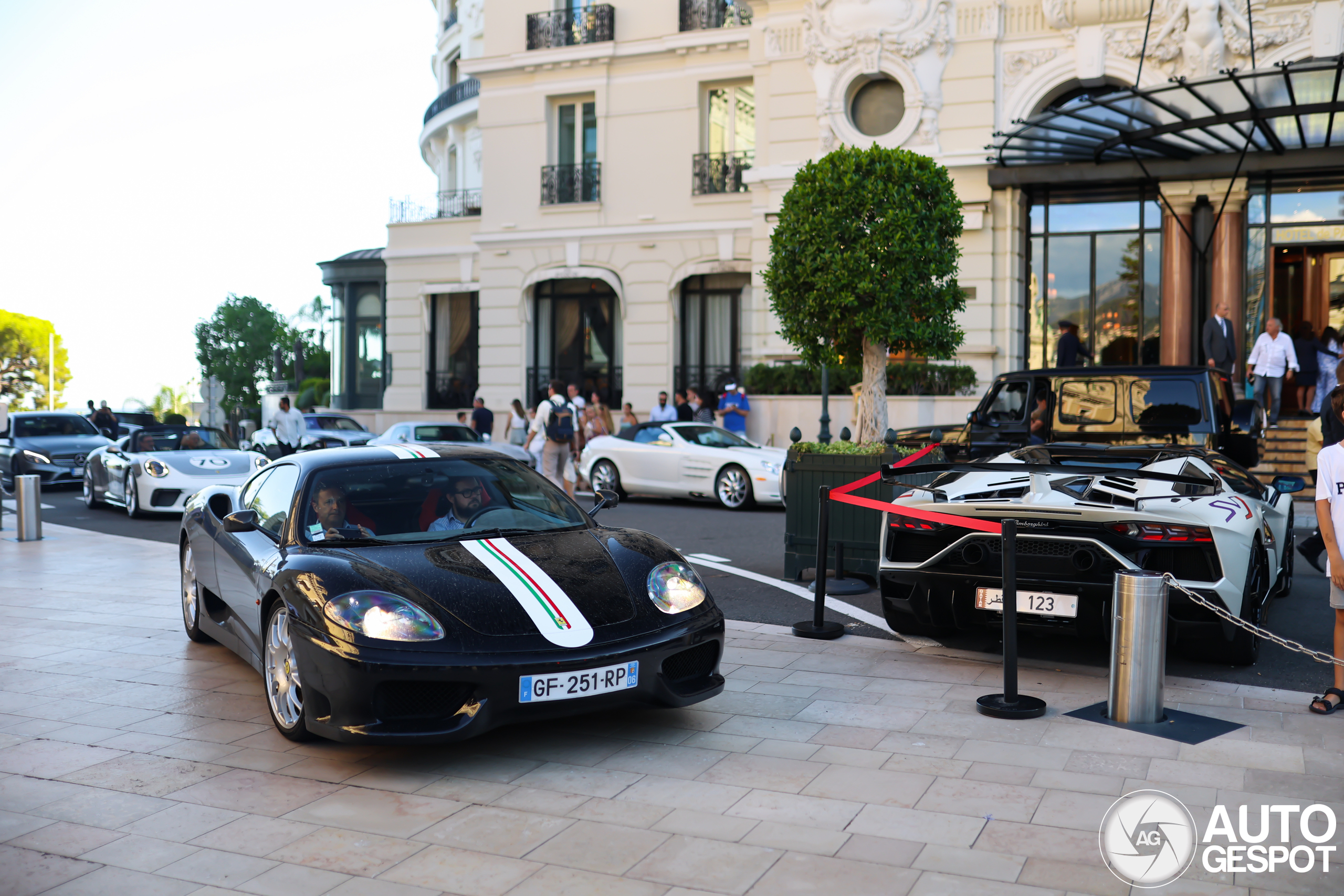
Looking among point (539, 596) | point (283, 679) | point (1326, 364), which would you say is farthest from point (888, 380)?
point (283, 679)

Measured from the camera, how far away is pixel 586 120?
27.3m

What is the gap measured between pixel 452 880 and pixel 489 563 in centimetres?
170

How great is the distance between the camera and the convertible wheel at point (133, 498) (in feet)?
50.4

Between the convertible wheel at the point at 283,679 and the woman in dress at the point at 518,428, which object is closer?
the convertible wheel at the point at 283,679

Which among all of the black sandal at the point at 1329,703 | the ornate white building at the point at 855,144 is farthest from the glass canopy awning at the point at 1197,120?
the black sandal at the point at 1329,703

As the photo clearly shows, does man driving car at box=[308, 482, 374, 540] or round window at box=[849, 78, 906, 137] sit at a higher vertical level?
round window at box=[849, 78, 906, 137]

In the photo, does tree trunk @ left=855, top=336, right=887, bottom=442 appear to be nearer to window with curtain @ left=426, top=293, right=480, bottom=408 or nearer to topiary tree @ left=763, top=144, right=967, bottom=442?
topiary tree @ left=763, top=144, right=967, bottom=442

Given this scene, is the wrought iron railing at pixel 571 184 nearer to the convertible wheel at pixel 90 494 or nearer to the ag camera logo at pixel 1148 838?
the convertible wheel at pixel 90 494

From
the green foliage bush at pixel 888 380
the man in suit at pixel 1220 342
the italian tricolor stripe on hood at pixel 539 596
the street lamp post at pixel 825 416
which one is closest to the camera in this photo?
the italian tricolor stripe on hood at pixel 539 596

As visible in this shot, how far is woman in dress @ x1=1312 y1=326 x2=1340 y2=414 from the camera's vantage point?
1811 cm

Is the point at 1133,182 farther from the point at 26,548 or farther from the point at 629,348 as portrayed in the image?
the point at 26,548

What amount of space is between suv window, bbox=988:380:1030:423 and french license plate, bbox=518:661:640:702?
20.9 ft

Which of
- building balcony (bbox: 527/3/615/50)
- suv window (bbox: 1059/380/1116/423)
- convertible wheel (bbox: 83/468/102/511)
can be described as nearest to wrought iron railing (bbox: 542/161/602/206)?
building balcony (bbox: 527/3/615/50)

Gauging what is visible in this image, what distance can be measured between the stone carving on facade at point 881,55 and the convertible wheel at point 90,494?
1432cm
